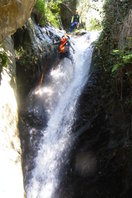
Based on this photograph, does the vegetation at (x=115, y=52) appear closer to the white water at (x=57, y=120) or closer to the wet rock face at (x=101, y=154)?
the wet rock face at (x=101, y=154)

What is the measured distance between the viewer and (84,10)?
17.7 meters

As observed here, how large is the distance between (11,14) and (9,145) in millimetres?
2383

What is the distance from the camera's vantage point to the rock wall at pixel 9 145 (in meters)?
3.04

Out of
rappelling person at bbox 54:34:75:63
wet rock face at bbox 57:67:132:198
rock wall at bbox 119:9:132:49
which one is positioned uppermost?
rock wall at bbox 119:9:132:49

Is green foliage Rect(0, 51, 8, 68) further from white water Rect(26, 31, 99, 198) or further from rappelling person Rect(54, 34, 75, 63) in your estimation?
rappelling person Rect(54, 34, 75, 63)

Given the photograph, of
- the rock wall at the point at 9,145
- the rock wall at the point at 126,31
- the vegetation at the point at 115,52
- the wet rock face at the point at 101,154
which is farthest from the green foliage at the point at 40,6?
the rock wall at the point at 9,145

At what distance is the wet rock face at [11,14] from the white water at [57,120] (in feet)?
12.8

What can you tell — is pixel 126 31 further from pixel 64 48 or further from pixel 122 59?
pixel 64 48

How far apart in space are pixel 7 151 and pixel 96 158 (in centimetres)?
308

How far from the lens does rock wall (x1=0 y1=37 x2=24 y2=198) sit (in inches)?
120

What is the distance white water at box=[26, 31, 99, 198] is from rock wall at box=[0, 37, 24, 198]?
2.50 meters

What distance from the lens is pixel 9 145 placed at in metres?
3.66

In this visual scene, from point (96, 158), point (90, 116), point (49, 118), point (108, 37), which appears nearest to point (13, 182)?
point (96, 158)

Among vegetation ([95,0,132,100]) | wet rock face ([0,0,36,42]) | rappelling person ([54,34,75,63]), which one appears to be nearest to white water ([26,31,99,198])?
rappelling person ([54,34,75,63])
